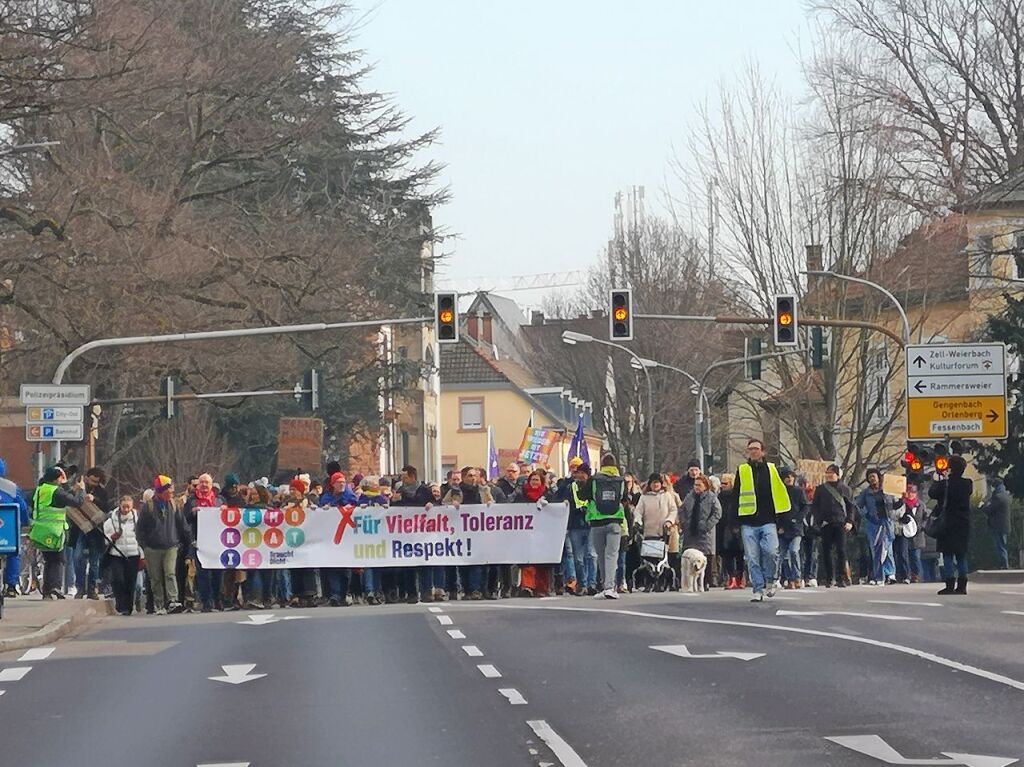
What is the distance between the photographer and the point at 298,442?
137ft

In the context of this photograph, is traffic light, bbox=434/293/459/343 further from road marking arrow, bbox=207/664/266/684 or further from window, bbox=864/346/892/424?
road marking arrow, bbox=207/664/266/684

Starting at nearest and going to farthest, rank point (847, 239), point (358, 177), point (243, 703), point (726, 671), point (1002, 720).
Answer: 1. point (1002, 720)
2. point (243, 703)
3. point (726, 671)
4. point (847, 239)
5. point (358, 177)

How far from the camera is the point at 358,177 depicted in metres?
55.2

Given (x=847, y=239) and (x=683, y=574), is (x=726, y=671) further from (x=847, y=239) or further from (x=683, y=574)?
(x=847, y=239)

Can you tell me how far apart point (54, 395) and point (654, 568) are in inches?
393

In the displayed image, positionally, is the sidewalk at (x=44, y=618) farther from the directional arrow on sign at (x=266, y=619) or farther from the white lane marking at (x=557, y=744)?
the white lane marking at (x=557, y=744)

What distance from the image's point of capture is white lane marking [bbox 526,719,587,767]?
34.7 ft

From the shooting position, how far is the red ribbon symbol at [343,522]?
95.1 feet

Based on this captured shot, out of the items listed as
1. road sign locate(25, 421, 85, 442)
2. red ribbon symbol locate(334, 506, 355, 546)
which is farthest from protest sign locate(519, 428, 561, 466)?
red ribbon symbol locate(334, 506, 355, 546)

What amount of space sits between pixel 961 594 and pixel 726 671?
10683 mm

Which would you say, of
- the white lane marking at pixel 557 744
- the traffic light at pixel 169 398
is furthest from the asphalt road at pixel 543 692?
the traffic light at pixel 169 398

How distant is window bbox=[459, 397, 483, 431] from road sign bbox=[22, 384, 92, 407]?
262ft

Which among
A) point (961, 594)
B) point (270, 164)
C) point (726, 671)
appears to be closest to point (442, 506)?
point (961, 594)

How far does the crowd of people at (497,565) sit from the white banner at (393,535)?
200mm
